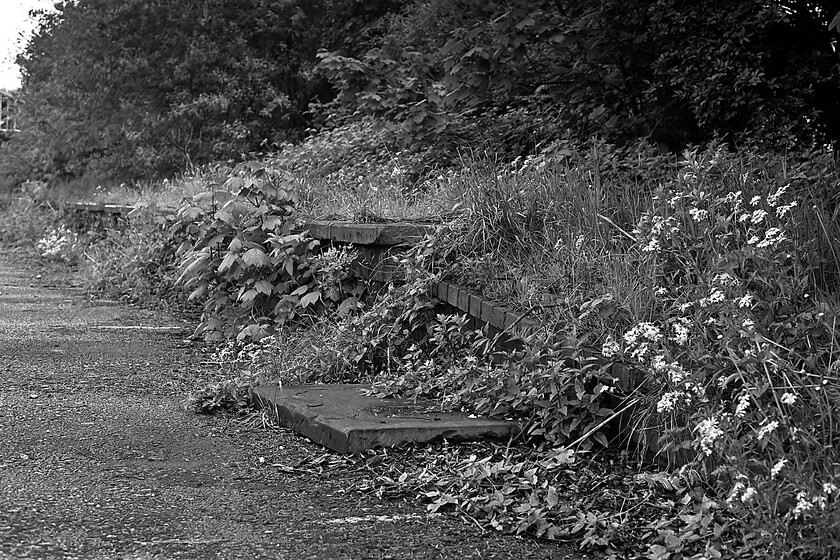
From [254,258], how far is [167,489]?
308cm

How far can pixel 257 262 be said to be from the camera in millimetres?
6195

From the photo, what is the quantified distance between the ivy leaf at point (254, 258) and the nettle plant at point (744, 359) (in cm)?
287

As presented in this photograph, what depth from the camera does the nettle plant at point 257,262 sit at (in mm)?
5922

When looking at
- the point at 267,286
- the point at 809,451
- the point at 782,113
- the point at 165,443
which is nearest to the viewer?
the point at 809,451

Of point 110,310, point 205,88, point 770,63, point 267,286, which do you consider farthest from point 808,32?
point 205,88

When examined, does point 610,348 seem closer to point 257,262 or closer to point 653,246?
point 653,246

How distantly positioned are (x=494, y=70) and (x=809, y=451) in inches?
249

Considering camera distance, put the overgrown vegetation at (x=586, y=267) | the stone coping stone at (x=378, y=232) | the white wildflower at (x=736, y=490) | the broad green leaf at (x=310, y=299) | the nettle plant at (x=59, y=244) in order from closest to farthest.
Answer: the white wildflower at (x=736, y=490) → the overgrown vegetation at (x=586, y=267) → the stone coping stone at (x=378, y=232) → the broad green leaf at (x=310, y=299) → the nettle plant at (x=59, y=244)

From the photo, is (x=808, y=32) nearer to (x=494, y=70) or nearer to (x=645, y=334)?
(x=494, y=70)

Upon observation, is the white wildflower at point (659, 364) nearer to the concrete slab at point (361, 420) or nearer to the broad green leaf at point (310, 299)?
the concrete slab at point (361, 420)

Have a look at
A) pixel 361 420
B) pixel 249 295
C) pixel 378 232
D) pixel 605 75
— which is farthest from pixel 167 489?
pixel 605 75

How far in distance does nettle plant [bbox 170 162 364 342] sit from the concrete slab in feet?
4.35

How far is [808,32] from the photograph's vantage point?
8.15 metres

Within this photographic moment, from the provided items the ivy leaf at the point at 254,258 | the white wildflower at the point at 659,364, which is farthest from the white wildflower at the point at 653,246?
the ivy leaf at the point at 254,258
